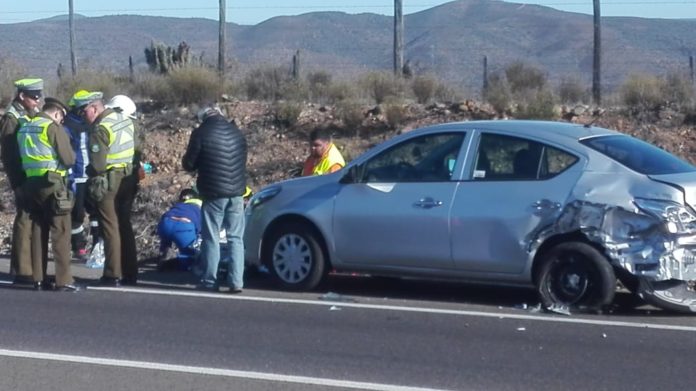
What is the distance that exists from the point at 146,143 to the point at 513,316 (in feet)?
44.9

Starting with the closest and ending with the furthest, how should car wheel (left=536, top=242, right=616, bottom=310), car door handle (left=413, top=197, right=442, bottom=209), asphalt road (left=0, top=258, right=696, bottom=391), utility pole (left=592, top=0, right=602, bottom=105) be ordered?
asphalt road (left=0, top=258, right=696, bottom=391)
car wheel (left=536, top=242, right=616, bottom=310)
car door handle (left=413, top=197, right=442, bottom=209)
utility pole (left=592, top=0, right=602, bottom=105)

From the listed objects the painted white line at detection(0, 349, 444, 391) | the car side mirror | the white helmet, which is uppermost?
the white helmet

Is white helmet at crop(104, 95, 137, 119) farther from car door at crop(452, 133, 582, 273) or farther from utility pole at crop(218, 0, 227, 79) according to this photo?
utility pole at crop(218, 0, 227, 79)

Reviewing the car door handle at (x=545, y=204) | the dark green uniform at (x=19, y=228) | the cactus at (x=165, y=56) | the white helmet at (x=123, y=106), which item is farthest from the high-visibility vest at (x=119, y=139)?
the cactus at (x=165, y=56)

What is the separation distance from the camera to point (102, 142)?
42.7 feet

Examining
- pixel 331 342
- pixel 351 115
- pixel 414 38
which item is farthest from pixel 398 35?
pixel 414 38

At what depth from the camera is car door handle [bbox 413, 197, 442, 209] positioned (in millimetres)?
12180

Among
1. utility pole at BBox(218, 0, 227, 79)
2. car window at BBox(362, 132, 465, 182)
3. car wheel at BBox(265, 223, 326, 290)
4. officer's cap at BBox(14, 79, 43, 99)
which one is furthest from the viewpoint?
utility pole at BBox(218, 0, 227, 79)

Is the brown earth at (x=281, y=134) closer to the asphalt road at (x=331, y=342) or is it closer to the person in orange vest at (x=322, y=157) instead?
the person in orange vest at (x=322, y=157)

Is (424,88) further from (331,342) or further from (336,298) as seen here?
(331,342)

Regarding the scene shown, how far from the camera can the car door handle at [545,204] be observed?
1164 centimetres

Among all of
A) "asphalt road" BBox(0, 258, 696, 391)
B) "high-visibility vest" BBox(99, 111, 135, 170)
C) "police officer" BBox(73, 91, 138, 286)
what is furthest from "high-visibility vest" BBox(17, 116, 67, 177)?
"asphalt road" BBox(0, 258, 696, 391)

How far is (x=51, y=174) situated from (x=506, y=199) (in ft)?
14.1

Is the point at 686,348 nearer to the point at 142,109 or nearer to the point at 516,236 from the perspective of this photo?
the point at 516,236
